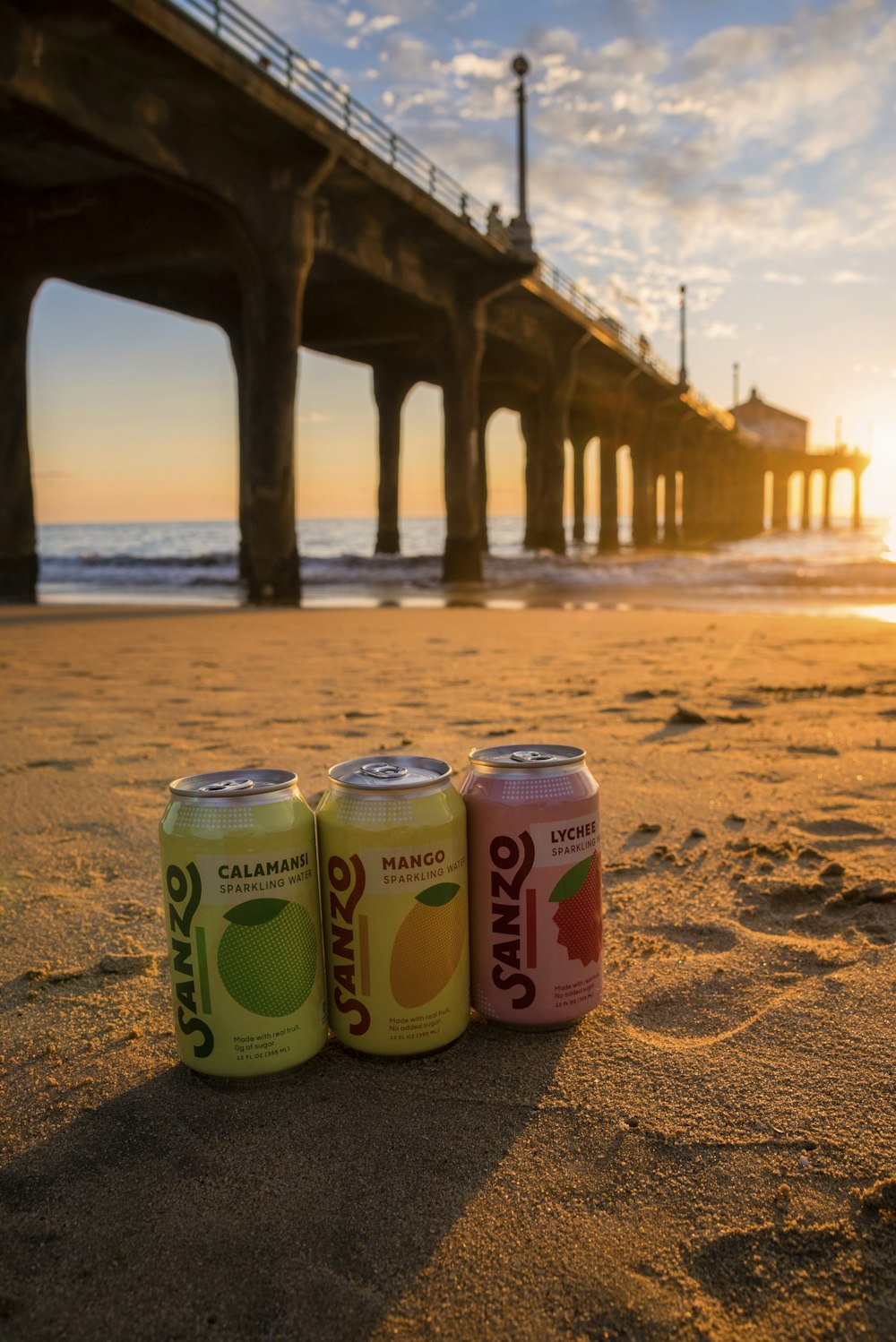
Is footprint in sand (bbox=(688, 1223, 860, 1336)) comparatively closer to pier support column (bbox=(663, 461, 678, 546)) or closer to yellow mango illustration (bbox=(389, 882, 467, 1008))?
yellow mango illustration (bbox=(389, 882, 467, 1008))

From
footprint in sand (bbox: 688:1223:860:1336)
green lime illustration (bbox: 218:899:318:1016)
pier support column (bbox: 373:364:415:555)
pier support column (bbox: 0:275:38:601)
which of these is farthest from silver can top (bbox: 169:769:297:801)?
pier support column (bbox: 373:364:415:555)

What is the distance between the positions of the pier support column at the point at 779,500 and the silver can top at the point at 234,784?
295 ft

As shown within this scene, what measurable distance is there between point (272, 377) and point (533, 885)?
13.8 m

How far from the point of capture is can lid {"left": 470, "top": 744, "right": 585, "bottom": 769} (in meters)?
2.08

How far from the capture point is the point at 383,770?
6.68 ft

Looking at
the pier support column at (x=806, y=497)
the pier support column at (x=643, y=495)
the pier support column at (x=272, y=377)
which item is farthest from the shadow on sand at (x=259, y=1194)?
the pier support column at (x=806, y=497)

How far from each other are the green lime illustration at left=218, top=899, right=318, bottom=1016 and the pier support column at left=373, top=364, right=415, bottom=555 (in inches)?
1137

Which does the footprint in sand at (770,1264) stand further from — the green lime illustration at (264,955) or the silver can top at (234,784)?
the silver can top at (234,784)

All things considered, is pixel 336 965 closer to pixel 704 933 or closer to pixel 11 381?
pixel 704 933

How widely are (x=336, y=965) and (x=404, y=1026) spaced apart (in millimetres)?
188

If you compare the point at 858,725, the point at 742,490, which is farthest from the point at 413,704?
the point at 742,490

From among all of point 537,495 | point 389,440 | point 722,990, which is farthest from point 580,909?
point 389,440

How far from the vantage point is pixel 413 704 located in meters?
5.69

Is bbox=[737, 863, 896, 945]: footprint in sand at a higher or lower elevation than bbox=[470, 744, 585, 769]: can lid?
lower
